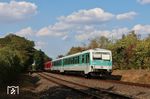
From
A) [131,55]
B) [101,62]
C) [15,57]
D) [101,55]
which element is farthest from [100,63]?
[131,55]

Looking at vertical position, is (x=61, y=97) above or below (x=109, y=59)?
below

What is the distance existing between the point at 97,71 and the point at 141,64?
Answer: 17624mm

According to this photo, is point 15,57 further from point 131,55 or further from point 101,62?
point 131,55

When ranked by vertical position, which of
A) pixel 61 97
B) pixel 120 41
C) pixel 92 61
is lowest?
pixel 61 97

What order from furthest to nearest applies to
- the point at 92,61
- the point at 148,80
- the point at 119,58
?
the point at 119,58 → the point at 92,61 → the point at 148,80

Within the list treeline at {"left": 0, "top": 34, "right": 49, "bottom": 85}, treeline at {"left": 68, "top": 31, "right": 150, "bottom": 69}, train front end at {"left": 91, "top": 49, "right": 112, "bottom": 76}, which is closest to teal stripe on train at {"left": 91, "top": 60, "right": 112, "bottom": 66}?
train front end at {"left": 91, "top": 49, "right": 112, "bottom": 76}

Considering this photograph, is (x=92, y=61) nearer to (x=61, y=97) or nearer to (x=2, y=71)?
(x=2, y=71)

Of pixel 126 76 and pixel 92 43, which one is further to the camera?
pixel 92 43

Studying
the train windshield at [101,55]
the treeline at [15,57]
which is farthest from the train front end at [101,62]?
the treeline at [15,57]

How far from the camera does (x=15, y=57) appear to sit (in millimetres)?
44094

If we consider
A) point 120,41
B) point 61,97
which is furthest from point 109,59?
point 120,41

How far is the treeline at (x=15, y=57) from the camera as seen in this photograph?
31498 millimetres

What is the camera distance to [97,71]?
4053 cm

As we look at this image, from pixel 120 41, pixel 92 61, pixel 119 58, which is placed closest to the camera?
pixel 92 61
